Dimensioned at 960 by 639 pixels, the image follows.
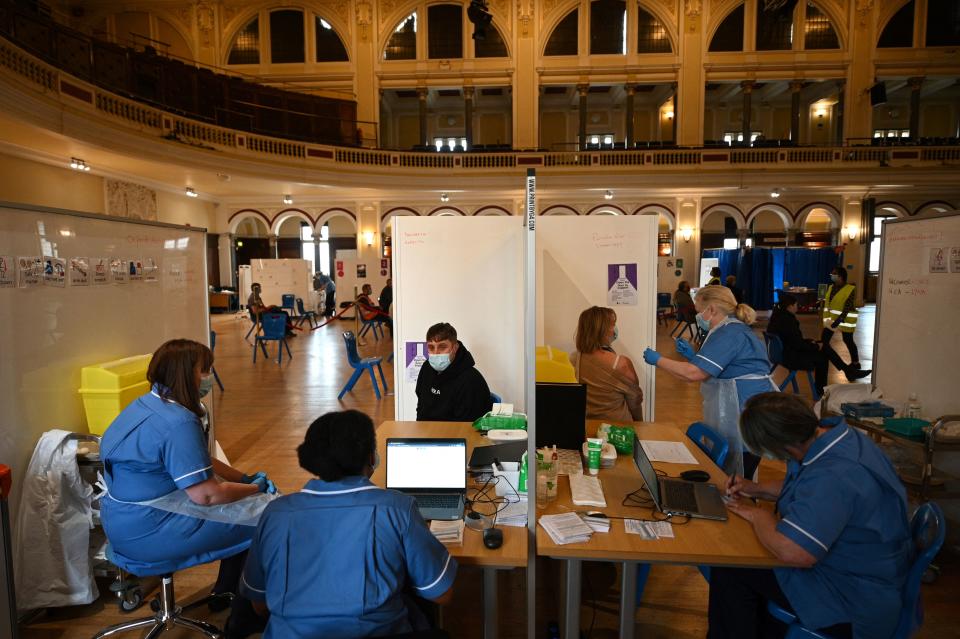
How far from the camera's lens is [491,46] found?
1780 centimetres

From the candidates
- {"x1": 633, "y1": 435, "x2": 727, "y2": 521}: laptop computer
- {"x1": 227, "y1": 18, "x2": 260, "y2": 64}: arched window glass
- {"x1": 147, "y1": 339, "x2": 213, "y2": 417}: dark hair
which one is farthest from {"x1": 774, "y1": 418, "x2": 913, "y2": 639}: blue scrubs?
{"x1": 227, "y1": 18, "x2": 260, "y2": 64}: arched window glass

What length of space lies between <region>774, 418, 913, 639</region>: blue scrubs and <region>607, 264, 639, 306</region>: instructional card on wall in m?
3.21

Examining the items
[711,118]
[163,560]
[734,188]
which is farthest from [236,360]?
[711,118]

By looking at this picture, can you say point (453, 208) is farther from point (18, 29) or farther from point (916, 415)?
point (916, 415)

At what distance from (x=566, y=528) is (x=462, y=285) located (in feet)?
10.1

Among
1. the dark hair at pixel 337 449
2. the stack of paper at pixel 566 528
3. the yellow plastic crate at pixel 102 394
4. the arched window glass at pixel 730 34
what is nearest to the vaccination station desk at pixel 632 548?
the stack of paper at pixel 566 528

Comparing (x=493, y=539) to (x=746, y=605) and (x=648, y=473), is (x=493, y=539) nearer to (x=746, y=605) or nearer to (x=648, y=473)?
(x=648, y=473)

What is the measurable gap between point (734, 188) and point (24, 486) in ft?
59.0

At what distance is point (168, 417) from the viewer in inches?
85.4

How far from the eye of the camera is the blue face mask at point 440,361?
3.28 meters

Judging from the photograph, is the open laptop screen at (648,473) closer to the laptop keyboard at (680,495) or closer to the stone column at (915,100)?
the laptop keyboard at (680,495)

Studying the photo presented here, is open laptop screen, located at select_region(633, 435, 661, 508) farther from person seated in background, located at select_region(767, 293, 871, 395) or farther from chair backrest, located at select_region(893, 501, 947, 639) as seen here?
person seated in background, located at select_region(767, 293, 871, 395)

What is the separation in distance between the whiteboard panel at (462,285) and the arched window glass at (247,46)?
16.5 metres

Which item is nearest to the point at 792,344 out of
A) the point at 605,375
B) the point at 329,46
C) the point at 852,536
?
the point at 605,375
